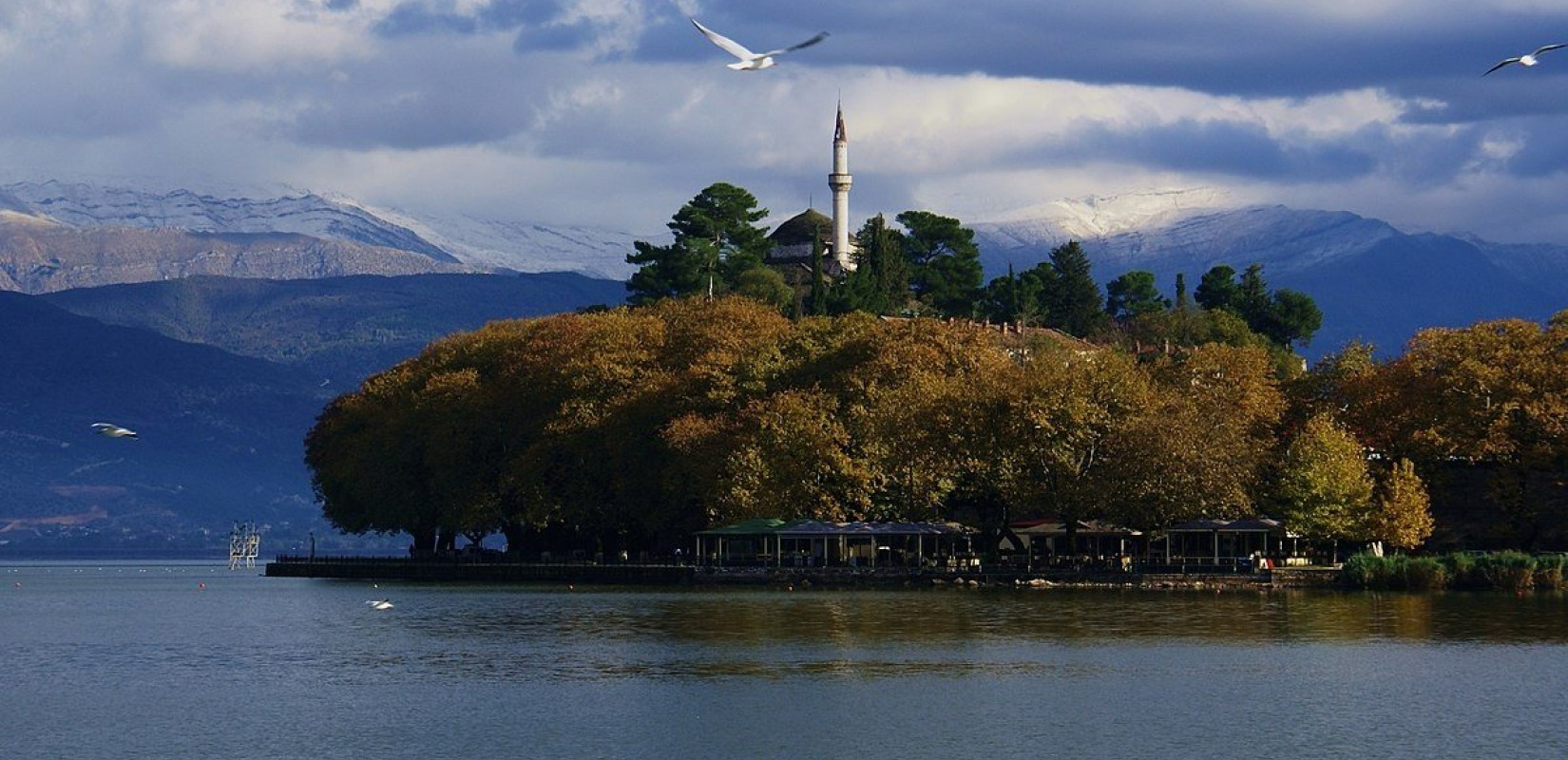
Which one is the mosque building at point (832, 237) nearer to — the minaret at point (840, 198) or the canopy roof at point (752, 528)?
the minaret at point (840, 198)

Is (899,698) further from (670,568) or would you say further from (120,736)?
(670,568)

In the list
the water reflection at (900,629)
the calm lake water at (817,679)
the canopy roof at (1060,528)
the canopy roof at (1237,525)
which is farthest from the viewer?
the canopy roof at (1060,528)

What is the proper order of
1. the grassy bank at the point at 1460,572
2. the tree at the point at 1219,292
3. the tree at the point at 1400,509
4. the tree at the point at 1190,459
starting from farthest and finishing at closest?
the tree at the point at 1219,292
the tree at the point at 1400,509
the tree at the point at 1190,459
the grassy bank at the point at 1460,572

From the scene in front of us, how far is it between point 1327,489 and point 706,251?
73625 millimetres

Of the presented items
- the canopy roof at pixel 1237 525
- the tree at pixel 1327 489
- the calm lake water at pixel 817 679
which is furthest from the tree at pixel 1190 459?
the calm lake water at pixel 817 679

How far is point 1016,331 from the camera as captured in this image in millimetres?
158125

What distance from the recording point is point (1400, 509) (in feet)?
354

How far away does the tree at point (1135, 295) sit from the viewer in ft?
630

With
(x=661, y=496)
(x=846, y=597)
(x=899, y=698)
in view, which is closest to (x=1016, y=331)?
(x=661, y=496)

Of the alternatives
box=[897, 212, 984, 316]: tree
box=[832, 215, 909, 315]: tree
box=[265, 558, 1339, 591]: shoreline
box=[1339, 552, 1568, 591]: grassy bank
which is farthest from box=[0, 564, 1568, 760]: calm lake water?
box=[897, 212, 984, 316]: tree

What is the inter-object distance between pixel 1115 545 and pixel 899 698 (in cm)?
6465

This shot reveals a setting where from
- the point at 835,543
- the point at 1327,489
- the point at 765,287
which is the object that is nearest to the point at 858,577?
the point at 835,543

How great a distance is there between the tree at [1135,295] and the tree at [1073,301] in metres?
5.25

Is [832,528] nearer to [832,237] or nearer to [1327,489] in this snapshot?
[1327,489]
